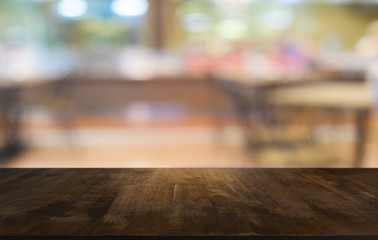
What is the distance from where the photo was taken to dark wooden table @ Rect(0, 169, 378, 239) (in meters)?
0.62

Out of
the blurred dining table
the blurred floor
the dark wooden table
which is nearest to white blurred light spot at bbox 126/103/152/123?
the blurred floor

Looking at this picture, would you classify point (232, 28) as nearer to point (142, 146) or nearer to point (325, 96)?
point (142, 146)

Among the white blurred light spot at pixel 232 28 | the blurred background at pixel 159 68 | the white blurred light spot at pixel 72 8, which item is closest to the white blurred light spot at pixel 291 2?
the blurred background at pixel 159 68

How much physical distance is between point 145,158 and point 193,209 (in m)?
3.75

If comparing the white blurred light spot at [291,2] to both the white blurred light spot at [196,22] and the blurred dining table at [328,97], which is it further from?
the blurred dining table at [328,97]

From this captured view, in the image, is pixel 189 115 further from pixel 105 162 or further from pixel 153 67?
pixel 105 162

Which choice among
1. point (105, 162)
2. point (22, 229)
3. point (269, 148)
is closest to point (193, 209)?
point (22, 229)

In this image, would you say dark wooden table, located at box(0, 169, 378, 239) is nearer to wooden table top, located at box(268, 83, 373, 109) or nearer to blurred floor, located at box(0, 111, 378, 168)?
wooden table top, located at box(268, 83, 373, 109)

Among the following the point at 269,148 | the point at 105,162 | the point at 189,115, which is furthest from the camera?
the point at 189,115

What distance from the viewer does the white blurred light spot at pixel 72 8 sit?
21.1 ft

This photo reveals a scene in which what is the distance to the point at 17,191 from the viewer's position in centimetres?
85

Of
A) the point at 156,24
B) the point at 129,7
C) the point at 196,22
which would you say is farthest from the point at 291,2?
the point at 129,7

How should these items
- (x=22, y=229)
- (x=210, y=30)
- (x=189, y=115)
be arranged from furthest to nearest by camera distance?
(x=210, y=30), (x=189, y=115), (x=22, y=229)

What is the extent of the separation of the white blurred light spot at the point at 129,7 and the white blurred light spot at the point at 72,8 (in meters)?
0.41
